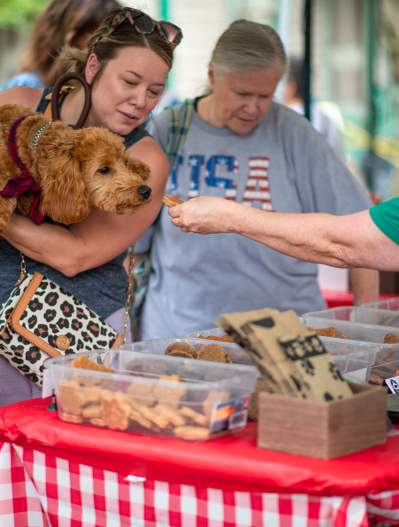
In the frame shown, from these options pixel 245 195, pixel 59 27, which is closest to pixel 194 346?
pixel 245 195

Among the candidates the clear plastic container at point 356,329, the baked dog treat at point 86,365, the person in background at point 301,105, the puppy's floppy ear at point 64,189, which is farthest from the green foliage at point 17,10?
the baked dog treat at point 86,365

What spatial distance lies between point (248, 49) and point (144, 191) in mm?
1082

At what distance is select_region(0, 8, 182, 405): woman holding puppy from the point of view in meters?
2.53

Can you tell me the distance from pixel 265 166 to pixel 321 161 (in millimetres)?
206

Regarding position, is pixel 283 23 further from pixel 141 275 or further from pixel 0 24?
pixel 0 24

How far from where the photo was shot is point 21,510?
7.06 ft

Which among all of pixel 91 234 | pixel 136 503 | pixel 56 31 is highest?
pixel 56 31

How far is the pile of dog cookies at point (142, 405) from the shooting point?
192 centimetres

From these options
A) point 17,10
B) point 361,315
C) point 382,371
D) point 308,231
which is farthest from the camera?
point 17,10

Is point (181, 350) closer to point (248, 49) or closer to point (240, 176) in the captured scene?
point (240, 176)

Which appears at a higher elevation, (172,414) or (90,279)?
(90,279)

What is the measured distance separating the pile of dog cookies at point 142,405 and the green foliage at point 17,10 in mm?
14207

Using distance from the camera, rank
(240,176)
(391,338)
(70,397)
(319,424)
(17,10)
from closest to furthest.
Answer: (319,424), (70,397), (391,338), (240,176), (17,10)

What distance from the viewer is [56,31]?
3.92 metres
